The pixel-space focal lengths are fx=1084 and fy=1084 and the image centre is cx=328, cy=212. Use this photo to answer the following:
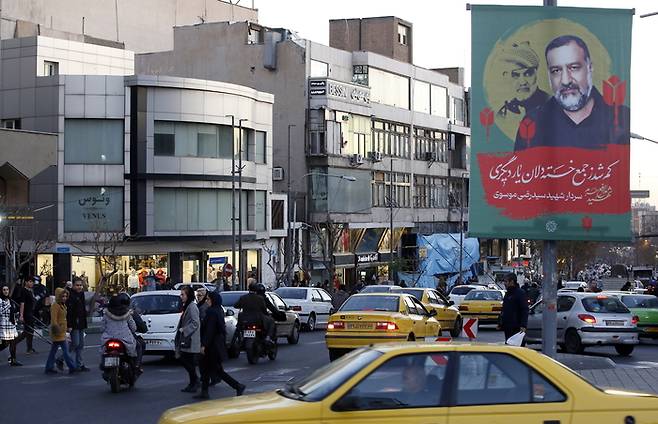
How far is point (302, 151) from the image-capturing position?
67.5 metres

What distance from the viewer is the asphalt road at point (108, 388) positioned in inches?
588

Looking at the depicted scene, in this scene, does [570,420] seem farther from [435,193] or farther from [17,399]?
[435,193]

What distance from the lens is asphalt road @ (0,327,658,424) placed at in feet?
49.0

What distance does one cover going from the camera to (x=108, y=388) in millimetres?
18000

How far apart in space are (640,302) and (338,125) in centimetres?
3961

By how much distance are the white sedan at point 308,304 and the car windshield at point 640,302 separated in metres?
9.11

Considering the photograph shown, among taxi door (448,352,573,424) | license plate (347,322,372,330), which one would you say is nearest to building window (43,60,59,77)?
license plate (347,322,372,330)

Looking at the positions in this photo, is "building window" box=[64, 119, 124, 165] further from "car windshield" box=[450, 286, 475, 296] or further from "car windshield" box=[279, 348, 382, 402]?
"car windshield" box=[279, 348, 382, 402]

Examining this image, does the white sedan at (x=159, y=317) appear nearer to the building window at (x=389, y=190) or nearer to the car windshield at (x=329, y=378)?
the car windshield at (x=329, y=378)

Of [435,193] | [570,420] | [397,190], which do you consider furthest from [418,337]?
[435,193]

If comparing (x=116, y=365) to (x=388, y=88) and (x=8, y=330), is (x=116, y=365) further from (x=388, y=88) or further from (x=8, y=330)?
(x=388, y=88)

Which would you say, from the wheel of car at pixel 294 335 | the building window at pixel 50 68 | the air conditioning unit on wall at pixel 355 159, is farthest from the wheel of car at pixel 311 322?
the air conditioning unit on wall at pixel 355 159

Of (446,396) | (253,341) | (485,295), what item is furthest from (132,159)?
(446,396)

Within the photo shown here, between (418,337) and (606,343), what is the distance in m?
5.02
